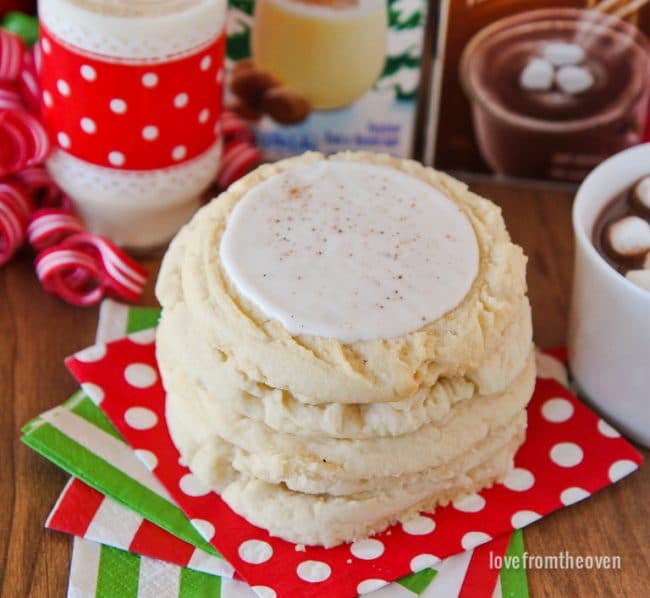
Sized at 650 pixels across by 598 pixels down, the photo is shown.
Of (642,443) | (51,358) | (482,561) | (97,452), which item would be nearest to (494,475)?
(482,561)

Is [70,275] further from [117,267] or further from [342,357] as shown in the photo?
[342,357]

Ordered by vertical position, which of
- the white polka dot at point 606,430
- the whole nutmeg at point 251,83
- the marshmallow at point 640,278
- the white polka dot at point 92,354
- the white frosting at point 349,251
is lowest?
the white polka dot at point 606,430

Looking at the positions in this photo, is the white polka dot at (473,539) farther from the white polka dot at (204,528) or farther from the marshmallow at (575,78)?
the marshmallow at (575,78)

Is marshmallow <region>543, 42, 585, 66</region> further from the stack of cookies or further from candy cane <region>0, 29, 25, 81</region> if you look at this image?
candy cane <region>0, 29, 25, 81</region>

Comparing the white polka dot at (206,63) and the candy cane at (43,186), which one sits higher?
the white polka dot at (206,63)

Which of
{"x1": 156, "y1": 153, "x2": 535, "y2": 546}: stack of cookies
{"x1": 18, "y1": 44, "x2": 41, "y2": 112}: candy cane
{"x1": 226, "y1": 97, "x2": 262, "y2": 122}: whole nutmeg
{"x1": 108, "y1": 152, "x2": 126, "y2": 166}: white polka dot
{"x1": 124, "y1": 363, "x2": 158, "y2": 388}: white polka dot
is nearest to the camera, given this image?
{"x1": 156, "y1": 153, "x2": 535, "y2": 546}: stack of cookies

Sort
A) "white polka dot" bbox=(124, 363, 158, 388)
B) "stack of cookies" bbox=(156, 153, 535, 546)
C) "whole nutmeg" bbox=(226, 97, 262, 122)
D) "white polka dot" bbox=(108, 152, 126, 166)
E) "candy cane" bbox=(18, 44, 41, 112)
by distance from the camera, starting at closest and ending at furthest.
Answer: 1. "stack of cookies" bbox=(156, 153, 535, 546)
2. "white polka dot" bbox=(124, 363, 158, 388)
3. "white polka dot" bbox=(108, 152, 126, 166)
4. "candy cane" bbox=(18, 44, 41, 112)
5. "whole nutmeg" bbox=(226, 97, 262, 122)

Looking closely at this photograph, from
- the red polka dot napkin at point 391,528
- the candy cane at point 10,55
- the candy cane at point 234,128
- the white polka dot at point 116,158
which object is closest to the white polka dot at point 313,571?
the red polka dot napkin at point 391,528

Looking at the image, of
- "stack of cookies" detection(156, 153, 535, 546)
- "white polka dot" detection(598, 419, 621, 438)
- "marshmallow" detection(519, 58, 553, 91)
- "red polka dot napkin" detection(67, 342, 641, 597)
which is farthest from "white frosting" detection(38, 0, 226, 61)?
"white polka dot" detection(598, 419, 621, 438)
